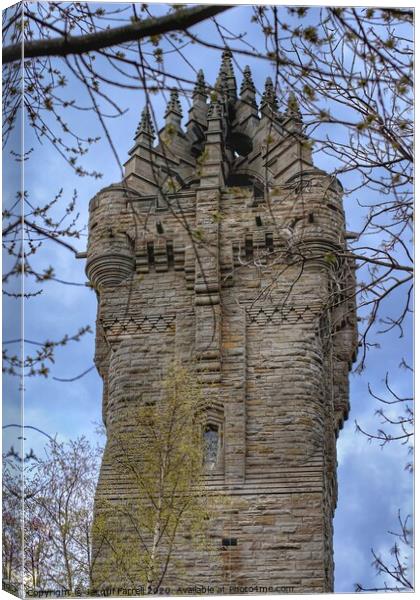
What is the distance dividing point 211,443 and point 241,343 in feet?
6.34

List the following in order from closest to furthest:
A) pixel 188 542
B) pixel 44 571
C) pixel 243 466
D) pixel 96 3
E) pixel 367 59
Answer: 1. pixel 367 59
2. pixel 96 3
3. pixel 44 571
4. pixel 188 542
5. pixel 243 466

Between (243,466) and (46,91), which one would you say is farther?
(243,466)

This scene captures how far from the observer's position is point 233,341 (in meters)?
24.4

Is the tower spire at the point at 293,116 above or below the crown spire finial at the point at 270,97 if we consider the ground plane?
below

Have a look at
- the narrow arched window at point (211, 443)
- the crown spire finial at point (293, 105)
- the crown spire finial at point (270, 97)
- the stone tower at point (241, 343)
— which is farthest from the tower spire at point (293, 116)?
the narrow arched window at point (211, 443)

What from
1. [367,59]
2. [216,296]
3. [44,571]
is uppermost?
[216,296]

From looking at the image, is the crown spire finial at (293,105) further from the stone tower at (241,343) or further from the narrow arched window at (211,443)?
the narrow arched window at (211,443)

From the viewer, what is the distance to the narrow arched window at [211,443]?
75.6 ft

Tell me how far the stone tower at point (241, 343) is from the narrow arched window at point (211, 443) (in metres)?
0.03

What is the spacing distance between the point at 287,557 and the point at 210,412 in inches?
130

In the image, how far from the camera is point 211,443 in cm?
2366

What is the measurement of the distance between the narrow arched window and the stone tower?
3 cm

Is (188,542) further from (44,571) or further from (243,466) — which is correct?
(44,571)

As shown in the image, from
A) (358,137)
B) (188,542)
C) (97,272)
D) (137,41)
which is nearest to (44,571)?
(188,542)
